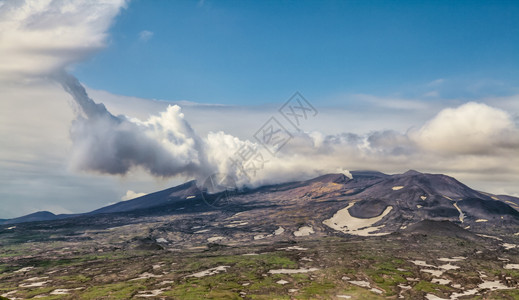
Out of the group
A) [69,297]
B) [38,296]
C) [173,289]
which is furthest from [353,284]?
[38,296]

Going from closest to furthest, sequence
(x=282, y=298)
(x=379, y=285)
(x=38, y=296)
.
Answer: (x=282, y=298), (x=38, y=296), (x=379, y=285)

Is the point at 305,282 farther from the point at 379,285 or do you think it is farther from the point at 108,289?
the point at 108,289

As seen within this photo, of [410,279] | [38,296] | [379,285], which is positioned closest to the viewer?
[38,296]

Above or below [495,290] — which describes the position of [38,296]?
above

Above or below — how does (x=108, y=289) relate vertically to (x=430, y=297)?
above

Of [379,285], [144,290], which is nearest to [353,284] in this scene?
[379,285]

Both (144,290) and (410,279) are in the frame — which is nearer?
(144,290)

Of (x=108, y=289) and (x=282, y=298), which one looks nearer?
(x=282, y=298)

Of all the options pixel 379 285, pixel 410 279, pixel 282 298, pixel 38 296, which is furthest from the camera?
pixel 410 279

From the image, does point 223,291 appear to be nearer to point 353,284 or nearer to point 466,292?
point 353,284
